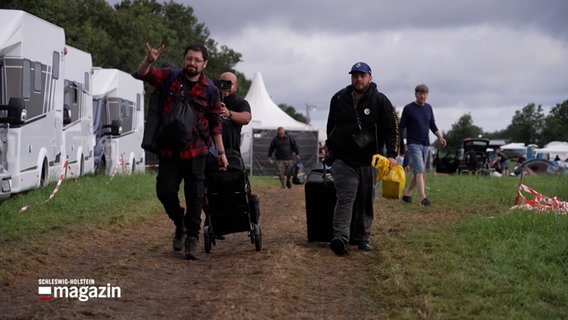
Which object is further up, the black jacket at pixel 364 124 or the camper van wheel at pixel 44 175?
the black jacket at pixel 364 124

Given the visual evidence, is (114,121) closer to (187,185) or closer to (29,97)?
(29,97)

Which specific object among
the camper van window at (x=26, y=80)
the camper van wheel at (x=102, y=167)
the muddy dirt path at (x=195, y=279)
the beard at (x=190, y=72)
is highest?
the camper van window at (x=26, y=80)

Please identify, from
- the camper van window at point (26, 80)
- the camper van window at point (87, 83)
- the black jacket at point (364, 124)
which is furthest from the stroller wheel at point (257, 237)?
the camper van window at point (87, 83)

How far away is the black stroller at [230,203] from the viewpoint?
27.9 feet

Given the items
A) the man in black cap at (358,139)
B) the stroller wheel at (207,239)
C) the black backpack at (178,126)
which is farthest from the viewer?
the stroller wheel at (207,239)

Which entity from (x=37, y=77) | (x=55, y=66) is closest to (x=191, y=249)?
(x=37, y=77)

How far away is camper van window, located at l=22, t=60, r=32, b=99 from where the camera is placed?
13.3 m

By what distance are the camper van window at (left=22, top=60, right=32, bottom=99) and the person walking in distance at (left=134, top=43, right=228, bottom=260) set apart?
19.4ft

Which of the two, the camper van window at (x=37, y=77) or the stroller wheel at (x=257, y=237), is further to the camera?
the camper van window at (x=37, y=77)

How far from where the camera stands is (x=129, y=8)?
6300 centimetres

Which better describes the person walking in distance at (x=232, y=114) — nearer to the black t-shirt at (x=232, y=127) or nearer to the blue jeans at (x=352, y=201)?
the black t-shirt at (x=232, y=127)

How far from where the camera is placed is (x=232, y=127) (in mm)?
9172

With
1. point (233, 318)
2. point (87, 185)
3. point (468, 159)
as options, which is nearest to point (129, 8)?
point (468, 159)

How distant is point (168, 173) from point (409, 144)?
21.4ft
